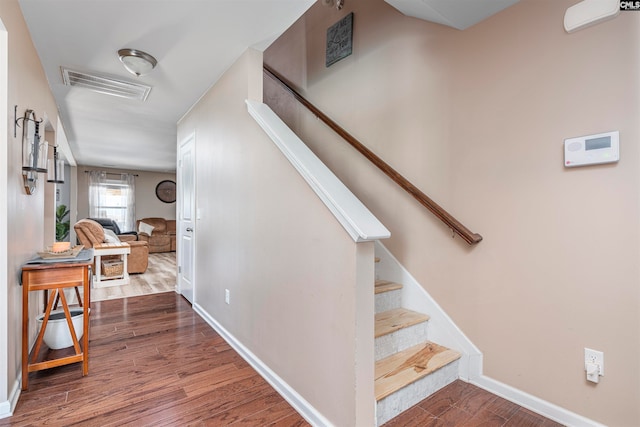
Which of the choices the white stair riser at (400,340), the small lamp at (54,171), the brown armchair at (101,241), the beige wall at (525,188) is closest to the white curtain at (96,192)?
the brown armchair at (101,241)

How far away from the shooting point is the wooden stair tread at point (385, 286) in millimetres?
2053

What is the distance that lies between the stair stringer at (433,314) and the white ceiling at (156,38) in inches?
70.3

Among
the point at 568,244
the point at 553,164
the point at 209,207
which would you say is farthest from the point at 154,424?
the point at 553,164

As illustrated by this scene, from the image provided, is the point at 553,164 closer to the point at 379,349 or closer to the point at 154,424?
the point at 379,349

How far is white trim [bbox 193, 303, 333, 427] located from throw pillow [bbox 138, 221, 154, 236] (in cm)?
620

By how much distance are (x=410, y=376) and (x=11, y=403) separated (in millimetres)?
2075

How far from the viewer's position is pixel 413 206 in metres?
2.14

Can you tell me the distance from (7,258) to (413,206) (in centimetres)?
231

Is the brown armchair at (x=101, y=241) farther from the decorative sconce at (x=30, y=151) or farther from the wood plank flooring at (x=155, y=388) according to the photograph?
the decorative sconce at (x=30, y=151)

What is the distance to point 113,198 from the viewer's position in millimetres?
8359

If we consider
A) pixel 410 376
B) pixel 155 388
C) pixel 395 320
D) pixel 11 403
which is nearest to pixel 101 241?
pixel 11 403

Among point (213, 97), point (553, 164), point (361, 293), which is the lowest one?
point (361, 293)

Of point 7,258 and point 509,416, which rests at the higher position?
point 7,258

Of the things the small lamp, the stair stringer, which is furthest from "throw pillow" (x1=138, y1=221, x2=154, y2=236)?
the stair stringer
